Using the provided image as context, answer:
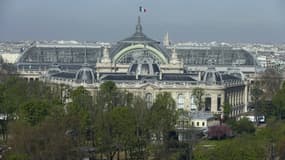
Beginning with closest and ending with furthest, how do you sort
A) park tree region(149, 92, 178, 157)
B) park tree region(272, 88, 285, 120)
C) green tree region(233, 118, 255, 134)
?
park tree region(149, 92, 178, 157), green tree region(233, 118, 255, 134), park tree region(272, 88, 285, 120)

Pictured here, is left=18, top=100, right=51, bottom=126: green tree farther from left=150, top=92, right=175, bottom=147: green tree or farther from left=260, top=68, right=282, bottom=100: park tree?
left=260, top=68, right=282, bottom=100: park tree

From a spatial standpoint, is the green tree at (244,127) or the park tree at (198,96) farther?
the park tree at (198,96)

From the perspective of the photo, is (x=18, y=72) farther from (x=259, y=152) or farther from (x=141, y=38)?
(x=259, y=152)

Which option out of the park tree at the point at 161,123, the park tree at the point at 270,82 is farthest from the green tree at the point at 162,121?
the park tree at the point at 270,82

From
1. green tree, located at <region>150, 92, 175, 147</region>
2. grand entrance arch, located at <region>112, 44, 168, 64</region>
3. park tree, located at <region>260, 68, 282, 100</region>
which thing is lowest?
green tree, located at <region>150, 92, 175, 147</region>

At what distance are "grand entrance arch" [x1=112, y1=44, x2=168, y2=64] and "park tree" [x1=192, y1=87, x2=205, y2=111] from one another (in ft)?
41.7

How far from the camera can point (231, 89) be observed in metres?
68.5

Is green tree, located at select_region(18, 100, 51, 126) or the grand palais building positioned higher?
the grand palais building

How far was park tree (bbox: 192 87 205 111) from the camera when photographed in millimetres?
62469

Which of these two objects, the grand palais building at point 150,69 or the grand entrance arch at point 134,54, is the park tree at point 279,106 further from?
the grand entrance arch at point 134,54

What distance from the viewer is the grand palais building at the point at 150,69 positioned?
Result: 65.6 meters

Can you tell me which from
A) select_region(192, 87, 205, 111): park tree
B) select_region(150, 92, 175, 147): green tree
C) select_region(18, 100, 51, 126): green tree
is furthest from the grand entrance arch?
select_region(18, 100, 51, 126): green tree

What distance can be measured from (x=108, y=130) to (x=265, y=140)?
7.18 meters

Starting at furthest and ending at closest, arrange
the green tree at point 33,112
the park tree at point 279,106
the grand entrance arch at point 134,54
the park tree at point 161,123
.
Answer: the grand entrance arch at point 134,54, the park tree at point 279,106, the park tree at point 161,123, the green tree at point 33,112
